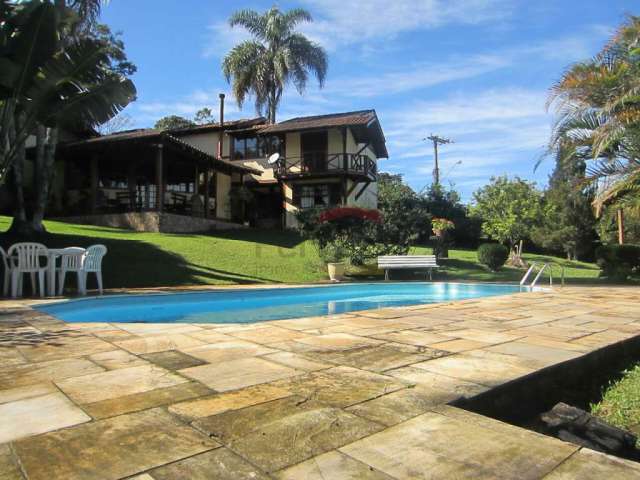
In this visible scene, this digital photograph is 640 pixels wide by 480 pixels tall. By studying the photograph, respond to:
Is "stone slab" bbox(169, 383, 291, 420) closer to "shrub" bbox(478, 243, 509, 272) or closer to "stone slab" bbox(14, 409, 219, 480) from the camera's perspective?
"stone slab" bbox(14, 409, 219, 480)

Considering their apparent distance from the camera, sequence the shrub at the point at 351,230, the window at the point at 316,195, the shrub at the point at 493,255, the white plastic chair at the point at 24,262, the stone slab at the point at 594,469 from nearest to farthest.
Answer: the stone slab at the point at 594,469, the white plastic chair at the point at 24,262, the shrub at the point at 351,230, the shrub at the point at 493,255, the window at the point at 316,195

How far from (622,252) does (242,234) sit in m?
14.5

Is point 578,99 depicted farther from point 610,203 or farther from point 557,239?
point 557,239

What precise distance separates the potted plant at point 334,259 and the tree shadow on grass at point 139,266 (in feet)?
6.72

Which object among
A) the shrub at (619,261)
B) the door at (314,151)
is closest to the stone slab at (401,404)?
the shrub at (619,261)

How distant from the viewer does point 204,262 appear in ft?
46.1

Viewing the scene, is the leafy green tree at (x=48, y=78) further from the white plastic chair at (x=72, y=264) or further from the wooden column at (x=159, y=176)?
the wooden column at (x=159, y=176)

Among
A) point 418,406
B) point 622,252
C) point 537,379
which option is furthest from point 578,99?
point 418,406

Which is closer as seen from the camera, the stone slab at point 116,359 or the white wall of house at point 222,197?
the stone slab at point 116,359

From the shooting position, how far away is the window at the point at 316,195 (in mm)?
25875

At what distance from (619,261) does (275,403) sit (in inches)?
610

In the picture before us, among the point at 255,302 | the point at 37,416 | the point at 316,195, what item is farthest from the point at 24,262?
the point at 316,195

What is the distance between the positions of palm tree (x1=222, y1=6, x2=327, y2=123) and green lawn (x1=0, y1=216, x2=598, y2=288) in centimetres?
1341

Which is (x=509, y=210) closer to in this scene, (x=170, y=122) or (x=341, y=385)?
(x=341, y=385)
